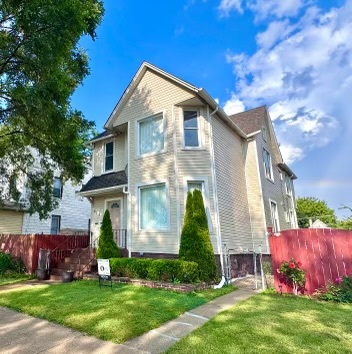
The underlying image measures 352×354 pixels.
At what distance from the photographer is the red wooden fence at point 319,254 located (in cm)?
682

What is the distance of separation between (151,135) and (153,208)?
3457 millimetres

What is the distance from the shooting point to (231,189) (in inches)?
478

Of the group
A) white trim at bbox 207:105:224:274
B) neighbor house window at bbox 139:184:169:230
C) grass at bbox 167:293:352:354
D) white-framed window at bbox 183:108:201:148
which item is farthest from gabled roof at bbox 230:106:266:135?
grass at bbox 167:293:352:354

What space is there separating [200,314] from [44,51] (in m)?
9.19

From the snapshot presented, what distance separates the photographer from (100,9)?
1170cm

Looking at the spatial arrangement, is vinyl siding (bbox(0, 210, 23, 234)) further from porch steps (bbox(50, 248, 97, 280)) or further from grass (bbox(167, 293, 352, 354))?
grass (bbox(167, 293, 352, 354))

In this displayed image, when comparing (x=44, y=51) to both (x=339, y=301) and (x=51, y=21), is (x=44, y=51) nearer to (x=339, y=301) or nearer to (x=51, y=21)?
(x=51, y=21)

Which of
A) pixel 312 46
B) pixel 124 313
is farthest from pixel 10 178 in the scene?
pixel 312 46

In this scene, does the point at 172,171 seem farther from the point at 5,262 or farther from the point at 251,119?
the point at 5,262

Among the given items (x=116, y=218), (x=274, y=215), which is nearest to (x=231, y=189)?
(x=274, y=215)

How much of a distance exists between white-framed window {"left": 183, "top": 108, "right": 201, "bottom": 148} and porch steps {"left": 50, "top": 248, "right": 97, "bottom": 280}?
21.1 ft

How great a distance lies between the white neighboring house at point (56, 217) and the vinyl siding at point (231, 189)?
10.7 m

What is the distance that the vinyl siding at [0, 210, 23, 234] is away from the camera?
1767 cm

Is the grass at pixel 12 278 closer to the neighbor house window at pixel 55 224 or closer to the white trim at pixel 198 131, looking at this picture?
the white trim at pixel 198 131
